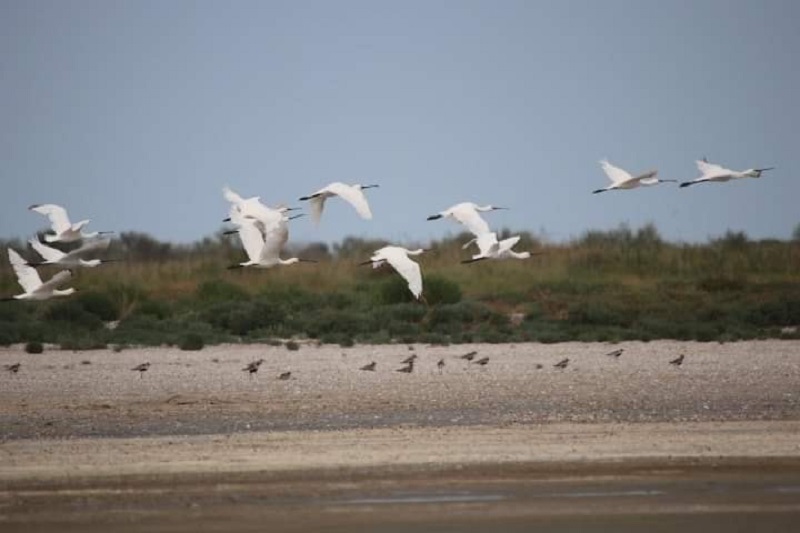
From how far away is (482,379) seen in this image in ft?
75.8

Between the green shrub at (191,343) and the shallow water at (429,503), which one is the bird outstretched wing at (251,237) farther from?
the shallow water at (429,503)

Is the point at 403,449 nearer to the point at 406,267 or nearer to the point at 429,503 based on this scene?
the point at 429,503

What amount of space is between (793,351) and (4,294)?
19.2 meters

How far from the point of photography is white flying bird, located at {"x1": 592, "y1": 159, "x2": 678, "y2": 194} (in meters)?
26.4

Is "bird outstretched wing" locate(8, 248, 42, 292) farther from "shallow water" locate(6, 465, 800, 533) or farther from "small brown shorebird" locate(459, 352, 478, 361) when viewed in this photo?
"shallow water" locate(6, 465, 800, 533)

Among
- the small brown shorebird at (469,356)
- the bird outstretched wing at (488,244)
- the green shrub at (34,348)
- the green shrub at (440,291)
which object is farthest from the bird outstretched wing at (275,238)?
the green shrub at (440,291)

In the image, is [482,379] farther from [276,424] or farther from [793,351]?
[793,351]

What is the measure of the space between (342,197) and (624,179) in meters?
5.04

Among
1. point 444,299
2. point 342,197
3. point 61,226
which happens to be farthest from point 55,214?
point 444,299

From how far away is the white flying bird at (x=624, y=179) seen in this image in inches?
1038

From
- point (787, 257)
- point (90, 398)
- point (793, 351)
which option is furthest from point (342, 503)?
point (787, 257)

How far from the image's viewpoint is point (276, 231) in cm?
2395

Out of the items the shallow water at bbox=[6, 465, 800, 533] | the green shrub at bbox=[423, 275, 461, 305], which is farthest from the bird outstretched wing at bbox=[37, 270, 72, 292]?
the green shrub at bbox=[423, 275, 461, 305]

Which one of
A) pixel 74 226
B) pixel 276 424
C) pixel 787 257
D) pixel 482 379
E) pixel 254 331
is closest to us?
pixel 276 424
